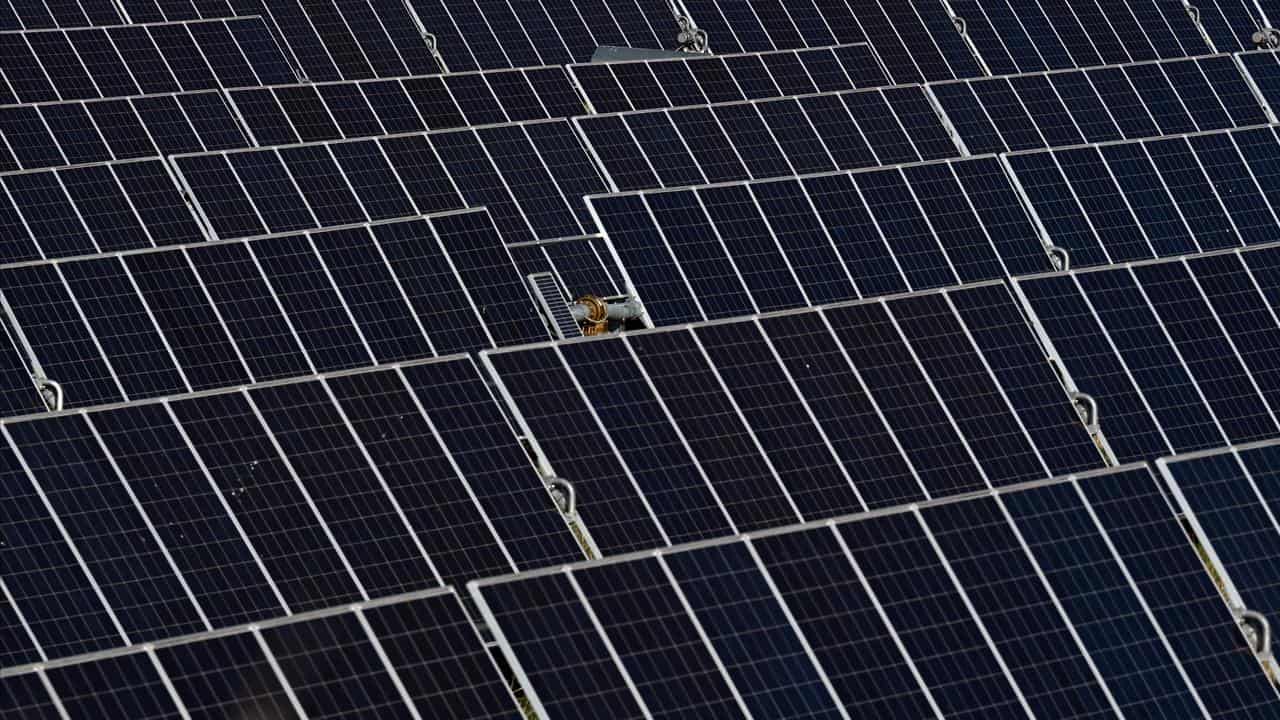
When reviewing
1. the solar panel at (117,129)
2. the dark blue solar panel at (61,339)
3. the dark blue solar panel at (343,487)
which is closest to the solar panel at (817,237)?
the dark blue solar panel at (61,339)

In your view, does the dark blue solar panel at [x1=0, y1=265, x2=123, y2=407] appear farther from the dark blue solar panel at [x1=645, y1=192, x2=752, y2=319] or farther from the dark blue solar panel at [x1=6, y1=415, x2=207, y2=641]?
the dark blue solar panel at [x1=645, y1=192, x2=752, y2=319]

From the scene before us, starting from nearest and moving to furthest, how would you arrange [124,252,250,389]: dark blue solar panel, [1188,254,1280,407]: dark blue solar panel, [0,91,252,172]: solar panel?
1. [124,252,250,389]: dark blue solar panel
2. [1188,254,1280,407]: dark blue solar panel
3. [0,91,252,172]: solar panel

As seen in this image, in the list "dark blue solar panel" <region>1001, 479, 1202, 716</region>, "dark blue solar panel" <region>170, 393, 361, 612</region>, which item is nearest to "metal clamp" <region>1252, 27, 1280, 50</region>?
"dark blue solar panel" <region>1001, 479, 1202, 716</region>

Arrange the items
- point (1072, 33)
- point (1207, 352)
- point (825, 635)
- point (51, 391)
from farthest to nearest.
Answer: point (1072, 33) < point (1207, 352) < point (51, 391) < point (825, 635)

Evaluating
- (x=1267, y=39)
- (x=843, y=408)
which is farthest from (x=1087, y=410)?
(x=1267, y=39)

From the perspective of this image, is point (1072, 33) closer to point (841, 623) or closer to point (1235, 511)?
point (1235, 511)
